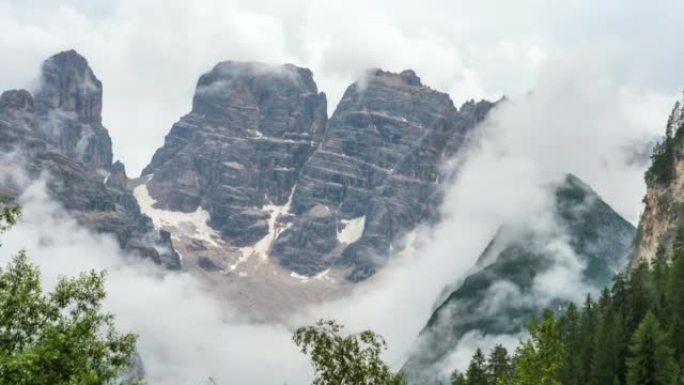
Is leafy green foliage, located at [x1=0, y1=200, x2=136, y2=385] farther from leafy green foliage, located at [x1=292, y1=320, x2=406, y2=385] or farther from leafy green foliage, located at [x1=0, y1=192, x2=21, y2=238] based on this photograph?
leafy green foliage, located at [x1=292, y1=320, x2=406, y2=385]

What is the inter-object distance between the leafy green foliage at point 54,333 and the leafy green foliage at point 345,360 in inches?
346

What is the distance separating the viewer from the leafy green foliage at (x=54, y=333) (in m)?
37.9

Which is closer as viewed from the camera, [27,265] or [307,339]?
[27,265]

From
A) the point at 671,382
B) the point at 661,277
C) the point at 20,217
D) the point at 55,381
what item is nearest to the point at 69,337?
the point at 55,381

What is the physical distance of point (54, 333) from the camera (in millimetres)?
39500

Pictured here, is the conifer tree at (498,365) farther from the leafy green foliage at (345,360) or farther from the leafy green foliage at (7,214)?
the leafy green foliage at (7,214)

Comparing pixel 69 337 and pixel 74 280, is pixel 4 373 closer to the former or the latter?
pixel 69 337

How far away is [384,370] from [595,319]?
111861 mm

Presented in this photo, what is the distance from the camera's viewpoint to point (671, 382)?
103 m

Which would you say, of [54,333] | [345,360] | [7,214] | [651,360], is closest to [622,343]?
[651,360]

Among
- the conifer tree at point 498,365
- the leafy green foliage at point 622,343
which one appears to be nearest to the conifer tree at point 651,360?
the leafy green foliage at point 622,343

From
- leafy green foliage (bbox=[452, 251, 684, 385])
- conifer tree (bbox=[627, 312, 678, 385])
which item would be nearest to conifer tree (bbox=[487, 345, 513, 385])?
leafy green foliage (bbox=[452, 251, 684, 385])

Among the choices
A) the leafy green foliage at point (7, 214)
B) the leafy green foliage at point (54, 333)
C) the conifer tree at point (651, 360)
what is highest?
the conifer tree at point (651, 360)

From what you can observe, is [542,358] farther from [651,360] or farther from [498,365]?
[498,365]
